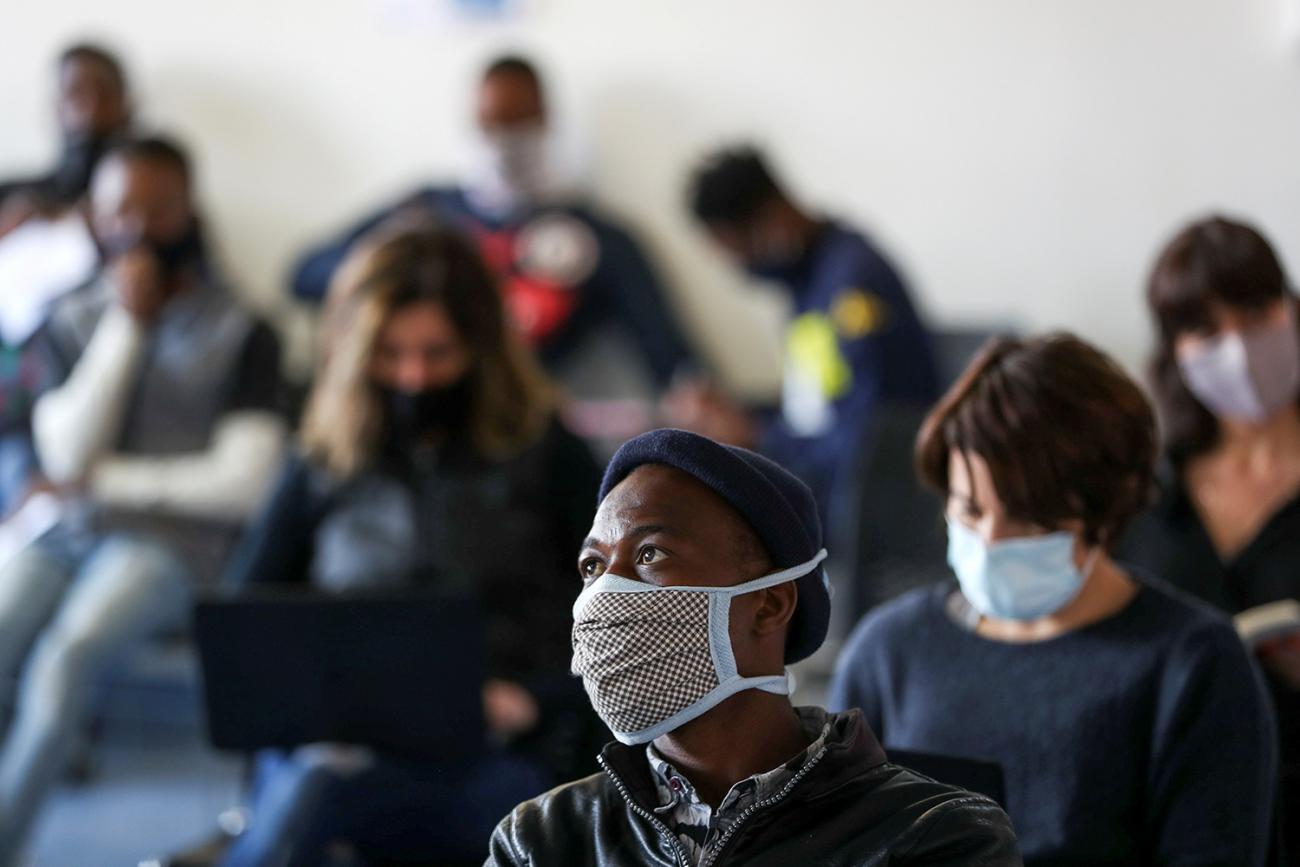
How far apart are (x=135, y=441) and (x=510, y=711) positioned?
158 centimetres

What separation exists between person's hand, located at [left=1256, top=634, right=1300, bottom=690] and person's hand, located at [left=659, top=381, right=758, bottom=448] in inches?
71.0

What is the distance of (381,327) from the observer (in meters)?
2.93

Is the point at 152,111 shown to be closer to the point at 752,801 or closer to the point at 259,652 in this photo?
the point at 259,652

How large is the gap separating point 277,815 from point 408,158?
288 centimetres

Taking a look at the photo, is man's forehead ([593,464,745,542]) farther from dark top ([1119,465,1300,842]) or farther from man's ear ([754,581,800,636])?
dark top ([1119,465,1300,842])

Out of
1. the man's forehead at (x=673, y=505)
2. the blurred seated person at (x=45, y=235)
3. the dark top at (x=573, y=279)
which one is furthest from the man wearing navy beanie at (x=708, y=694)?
the dark top at (x=573, y=279)

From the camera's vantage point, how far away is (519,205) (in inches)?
186

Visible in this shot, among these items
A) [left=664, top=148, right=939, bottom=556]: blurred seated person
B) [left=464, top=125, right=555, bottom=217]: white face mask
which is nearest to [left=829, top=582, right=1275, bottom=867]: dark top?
[left=664, top=148, right=939, bottom=556]: blurred seated person

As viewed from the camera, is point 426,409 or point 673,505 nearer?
point 673,505

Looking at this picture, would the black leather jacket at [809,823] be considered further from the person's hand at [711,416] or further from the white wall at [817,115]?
the white wall at [817,115]

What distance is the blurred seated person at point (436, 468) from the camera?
2.89 metres

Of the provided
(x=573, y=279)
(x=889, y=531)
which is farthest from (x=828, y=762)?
(x=573, y=279)

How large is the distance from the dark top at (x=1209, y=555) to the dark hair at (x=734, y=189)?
1.72 metres

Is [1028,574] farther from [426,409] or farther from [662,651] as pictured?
[426,409]
